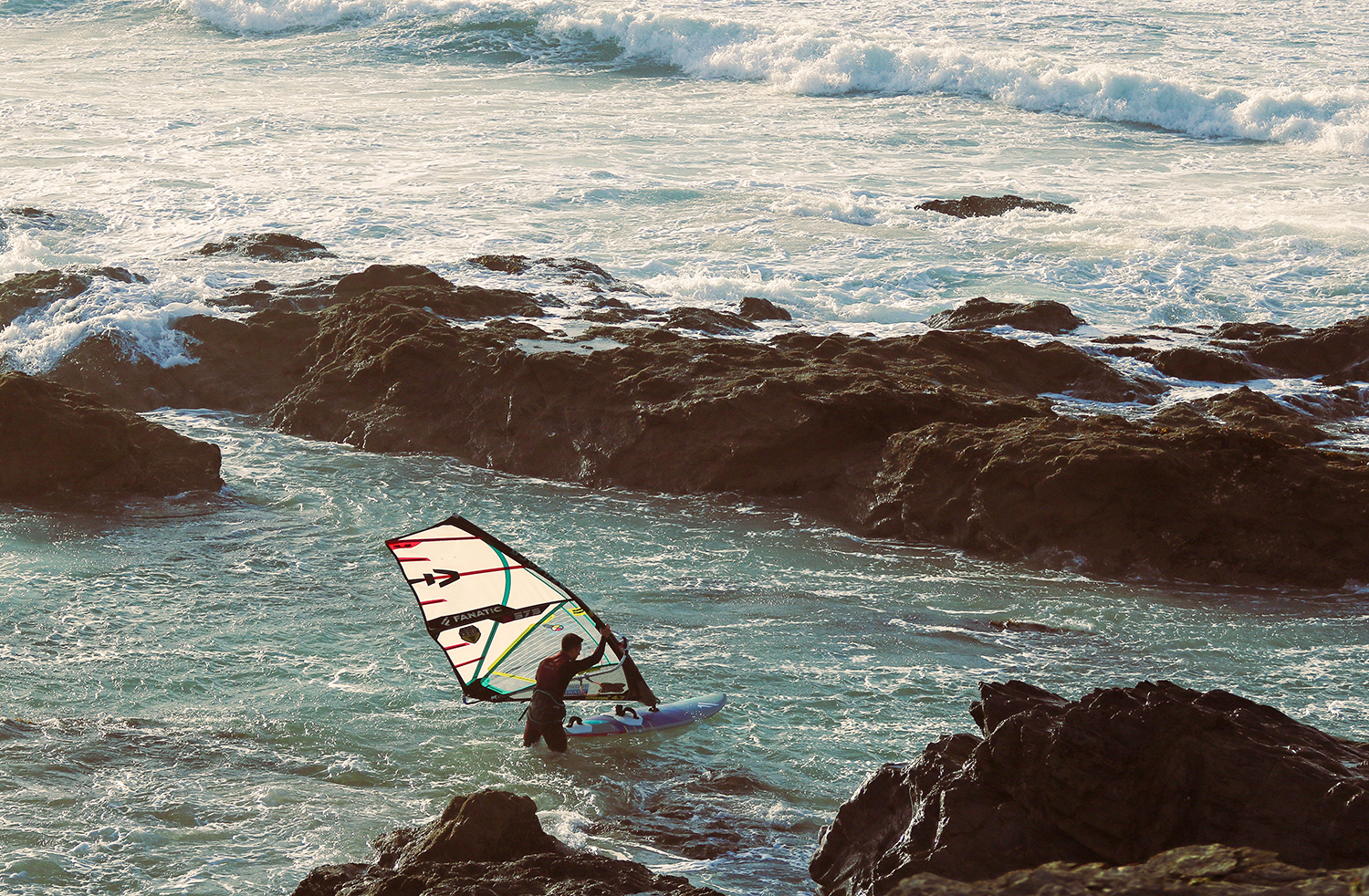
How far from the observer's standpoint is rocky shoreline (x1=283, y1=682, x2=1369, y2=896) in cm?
416

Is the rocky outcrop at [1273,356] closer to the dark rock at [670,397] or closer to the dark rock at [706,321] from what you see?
the dark rock at [670,397]

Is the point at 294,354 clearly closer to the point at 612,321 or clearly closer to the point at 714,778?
the point at 612,321

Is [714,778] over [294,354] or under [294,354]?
under

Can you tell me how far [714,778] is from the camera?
6.50 m

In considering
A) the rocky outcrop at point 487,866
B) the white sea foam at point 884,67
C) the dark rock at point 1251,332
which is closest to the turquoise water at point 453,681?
the rocky outcrop at point 487,866

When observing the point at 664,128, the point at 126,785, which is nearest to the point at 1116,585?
the point at 126,785

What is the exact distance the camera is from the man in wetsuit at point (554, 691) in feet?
22.4

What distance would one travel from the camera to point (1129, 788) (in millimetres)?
4273

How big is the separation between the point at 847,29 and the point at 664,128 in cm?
1094

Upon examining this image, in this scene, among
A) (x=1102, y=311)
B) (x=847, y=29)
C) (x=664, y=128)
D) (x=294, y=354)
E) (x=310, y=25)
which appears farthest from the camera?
(x=310, y=25)

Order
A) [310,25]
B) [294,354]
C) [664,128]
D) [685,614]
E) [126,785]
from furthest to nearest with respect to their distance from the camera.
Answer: [310,25] < [664,128] < [294,354] < [685,614] < [126,785]

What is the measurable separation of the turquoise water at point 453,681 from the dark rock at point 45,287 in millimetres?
5364

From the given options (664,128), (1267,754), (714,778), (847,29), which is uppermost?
(847,29)

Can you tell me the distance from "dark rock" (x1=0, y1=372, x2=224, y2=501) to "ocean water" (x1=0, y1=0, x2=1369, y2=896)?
0.38 m
